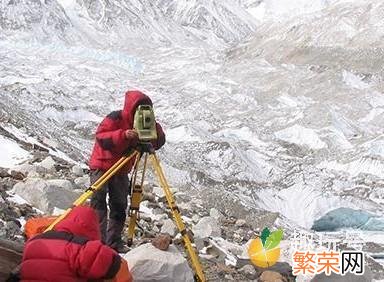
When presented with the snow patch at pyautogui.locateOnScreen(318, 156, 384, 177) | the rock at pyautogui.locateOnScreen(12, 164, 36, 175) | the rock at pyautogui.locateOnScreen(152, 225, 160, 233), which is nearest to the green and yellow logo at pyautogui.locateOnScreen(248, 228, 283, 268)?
the rock at pyautogui.locateOnScreen(152, 225, 160, 233)

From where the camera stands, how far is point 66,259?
2699 millimetres

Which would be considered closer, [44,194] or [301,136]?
[44,194]

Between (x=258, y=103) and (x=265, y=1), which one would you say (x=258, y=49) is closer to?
(x=258, y=103)

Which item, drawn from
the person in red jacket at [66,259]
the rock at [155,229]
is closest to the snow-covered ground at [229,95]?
the rock at [155,229]

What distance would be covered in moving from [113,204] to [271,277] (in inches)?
72.1

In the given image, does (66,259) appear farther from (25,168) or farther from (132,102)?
(25,168)

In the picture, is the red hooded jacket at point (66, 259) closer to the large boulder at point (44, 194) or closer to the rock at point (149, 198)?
the large boulder at point (44, 194)

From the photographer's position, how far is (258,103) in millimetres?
49312

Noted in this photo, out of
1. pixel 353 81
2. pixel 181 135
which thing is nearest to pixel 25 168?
pixel 181 135

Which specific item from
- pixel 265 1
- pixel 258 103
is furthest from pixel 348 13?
pixel 265 1

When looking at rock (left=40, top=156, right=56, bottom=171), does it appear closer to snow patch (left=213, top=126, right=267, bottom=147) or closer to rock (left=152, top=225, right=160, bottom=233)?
rock (left=152, top=225, right=160, bottom=233)

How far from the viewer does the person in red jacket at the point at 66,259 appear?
8.84 feet

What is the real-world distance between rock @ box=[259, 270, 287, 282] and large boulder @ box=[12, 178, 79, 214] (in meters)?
2.14

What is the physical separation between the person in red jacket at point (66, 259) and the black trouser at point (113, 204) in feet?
6.01
